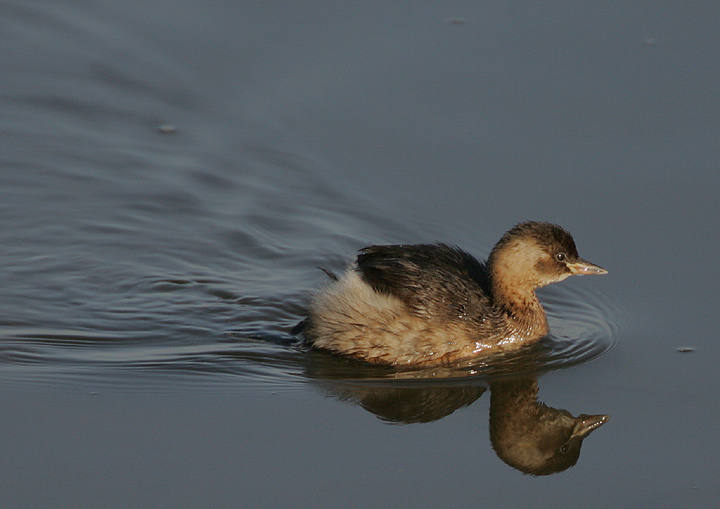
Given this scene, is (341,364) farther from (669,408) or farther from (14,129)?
(14,129)

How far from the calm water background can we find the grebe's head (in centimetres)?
44

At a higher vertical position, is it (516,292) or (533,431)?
(516,292)

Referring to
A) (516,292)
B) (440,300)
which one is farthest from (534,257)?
(440,300)

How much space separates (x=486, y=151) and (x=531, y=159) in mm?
358

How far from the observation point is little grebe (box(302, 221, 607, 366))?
7.82 meters

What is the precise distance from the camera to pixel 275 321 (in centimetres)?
855

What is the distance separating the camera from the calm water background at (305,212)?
6.34m

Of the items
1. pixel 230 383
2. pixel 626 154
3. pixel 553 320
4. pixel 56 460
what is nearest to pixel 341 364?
pixel 230 383

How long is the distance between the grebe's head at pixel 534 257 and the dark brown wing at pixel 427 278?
0.67ft

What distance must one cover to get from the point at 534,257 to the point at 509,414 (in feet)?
4.36

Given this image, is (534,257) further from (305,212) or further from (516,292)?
(305,212)

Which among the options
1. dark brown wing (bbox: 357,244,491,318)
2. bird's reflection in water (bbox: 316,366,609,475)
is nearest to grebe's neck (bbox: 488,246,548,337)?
dark brown wing (bbox: 357,244,491,318)

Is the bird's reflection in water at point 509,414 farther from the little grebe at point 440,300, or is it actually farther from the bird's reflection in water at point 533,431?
the little grebe at point 440,300

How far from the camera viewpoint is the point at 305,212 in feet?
31.6
